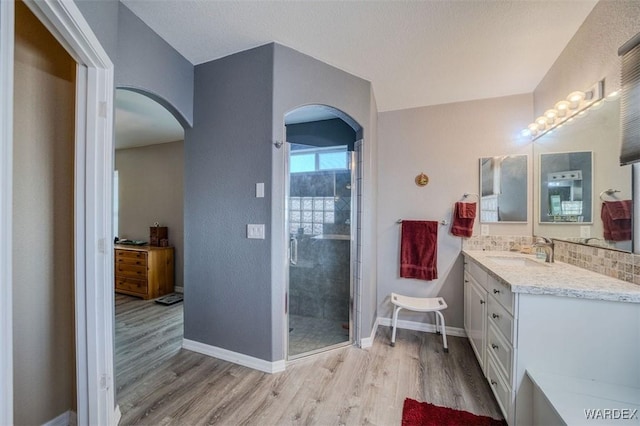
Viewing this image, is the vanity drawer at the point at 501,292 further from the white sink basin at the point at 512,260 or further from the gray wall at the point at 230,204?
the gray wall at the point at 230,204

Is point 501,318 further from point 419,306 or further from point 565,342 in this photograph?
point 419,306

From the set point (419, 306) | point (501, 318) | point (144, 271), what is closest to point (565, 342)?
point (501, 318)

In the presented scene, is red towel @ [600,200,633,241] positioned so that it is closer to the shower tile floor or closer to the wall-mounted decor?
the wall-mounted decor

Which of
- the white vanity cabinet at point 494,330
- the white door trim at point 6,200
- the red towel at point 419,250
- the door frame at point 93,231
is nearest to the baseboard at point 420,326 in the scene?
the white vanity cabinet at point 494,330

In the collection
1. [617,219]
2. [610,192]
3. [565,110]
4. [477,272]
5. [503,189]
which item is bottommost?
[477,272]

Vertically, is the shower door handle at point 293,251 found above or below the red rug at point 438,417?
above

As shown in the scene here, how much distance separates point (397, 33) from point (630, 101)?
134cm

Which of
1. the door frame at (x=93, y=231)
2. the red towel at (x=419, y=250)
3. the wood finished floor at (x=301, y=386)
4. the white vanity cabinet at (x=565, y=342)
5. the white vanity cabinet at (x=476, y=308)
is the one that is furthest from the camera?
the red towel at (x=419, y=250)

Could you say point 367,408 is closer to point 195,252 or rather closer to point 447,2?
point 195,252

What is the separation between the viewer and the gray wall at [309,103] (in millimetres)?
1991

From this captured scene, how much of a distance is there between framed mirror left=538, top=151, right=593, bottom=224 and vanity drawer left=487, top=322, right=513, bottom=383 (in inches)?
40.0

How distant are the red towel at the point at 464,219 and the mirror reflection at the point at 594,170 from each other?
56 cm

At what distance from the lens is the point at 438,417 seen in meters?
1.55

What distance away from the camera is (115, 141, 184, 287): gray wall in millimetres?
4184
